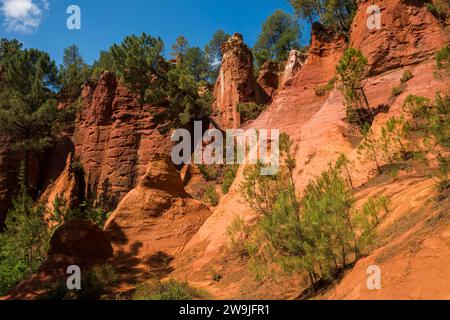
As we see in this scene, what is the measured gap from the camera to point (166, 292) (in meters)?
11.2

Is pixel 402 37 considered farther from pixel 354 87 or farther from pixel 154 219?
pixel 154 219

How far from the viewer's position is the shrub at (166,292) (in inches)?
428

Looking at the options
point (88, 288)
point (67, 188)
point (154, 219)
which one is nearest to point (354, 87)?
point (154, 219)

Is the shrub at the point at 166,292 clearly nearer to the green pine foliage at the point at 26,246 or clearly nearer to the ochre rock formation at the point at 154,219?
the ochre rock formation at the point at 154,219

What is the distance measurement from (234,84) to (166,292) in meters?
23.3

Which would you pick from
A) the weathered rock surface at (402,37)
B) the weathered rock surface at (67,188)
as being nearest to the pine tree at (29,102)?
the weathered rock surface at (67,188)

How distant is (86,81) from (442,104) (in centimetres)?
3777

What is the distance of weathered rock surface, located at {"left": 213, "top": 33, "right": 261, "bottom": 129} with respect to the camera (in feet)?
103

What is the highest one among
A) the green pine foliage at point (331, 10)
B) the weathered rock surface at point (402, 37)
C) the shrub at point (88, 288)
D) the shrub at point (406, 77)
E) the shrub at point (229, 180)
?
the green pine foliage at point (331, 10)

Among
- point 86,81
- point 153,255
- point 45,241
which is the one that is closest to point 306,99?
point 153,255

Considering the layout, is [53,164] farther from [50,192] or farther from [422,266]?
[422,266]

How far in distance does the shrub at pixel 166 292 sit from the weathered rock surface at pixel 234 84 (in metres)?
19.5

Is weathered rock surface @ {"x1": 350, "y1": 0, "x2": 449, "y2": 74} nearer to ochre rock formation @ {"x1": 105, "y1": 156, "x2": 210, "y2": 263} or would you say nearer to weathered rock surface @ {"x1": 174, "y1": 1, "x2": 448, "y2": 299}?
weathered rock surface @ {"x1": 174, "y1": 1, "x2": 448, "y2": 299}
